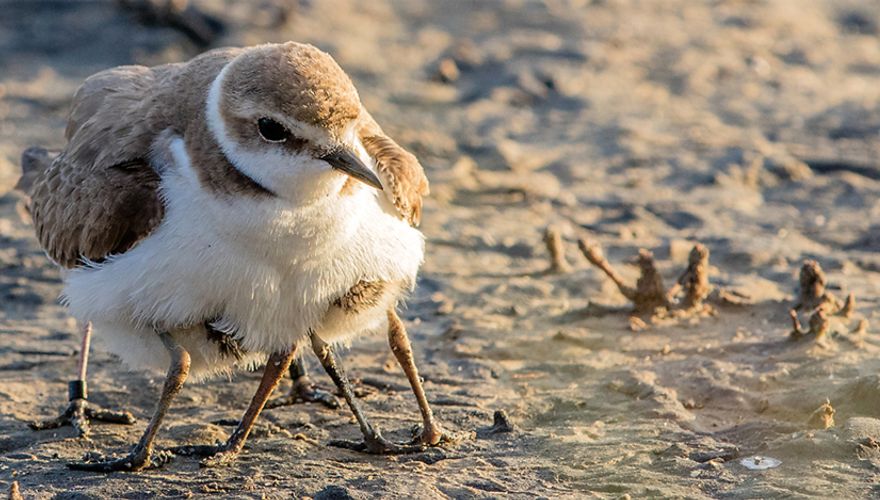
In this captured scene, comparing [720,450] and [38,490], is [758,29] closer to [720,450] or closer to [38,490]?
[720,450]

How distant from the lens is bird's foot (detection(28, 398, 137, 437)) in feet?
22.3

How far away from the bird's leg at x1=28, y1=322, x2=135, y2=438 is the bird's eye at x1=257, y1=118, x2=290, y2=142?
81.9 inches

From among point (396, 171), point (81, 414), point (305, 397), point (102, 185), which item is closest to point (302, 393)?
point (305, 397)

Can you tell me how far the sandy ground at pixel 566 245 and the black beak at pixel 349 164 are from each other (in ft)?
4.50

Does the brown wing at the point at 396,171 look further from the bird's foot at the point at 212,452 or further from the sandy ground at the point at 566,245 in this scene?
the bird's foot at the point at 212,452

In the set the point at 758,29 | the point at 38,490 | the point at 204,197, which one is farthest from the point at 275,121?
the point at 758,29

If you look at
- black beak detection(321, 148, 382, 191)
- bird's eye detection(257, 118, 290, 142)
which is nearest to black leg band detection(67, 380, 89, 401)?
bird's eye detection(257, 118, 290, 142)

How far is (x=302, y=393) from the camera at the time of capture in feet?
23.8

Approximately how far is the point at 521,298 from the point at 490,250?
92 cm

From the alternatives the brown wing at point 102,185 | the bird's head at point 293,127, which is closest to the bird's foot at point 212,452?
the brown wing at point 102,185

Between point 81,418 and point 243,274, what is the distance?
1643 millimetres

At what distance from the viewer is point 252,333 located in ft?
19.8

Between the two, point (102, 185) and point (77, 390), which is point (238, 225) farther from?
point (77, 390)

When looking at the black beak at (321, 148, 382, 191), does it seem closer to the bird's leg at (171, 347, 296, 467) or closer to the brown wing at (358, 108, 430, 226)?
the brown wing at (358, 108, 430, 226)
